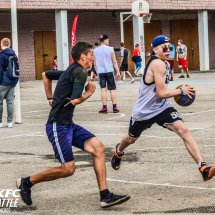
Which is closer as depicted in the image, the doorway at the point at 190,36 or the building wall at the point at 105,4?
the building wall at the point at 105,4

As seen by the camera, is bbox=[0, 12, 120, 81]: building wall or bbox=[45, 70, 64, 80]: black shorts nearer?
bbox=[45, 70, 64, 80]: black shorts

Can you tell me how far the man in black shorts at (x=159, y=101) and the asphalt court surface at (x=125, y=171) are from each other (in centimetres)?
59

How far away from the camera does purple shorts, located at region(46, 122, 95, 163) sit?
8.27 meters

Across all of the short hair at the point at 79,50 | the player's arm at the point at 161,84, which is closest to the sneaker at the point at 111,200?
the short hair at the point at 79,50

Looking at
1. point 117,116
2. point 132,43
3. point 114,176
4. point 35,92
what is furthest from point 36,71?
point 114,176

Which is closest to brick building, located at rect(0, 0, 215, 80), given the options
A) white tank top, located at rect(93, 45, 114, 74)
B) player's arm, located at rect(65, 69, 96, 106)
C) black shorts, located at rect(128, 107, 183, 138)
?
white tank top, located at rect(93, 45, 114, 74)

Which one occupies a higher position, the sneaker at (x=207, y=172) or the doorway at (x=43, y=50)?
the doorway at (x=43, y=50)

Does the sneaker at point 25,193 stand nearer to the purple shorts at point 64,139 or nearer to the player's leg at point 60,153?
the player's leg at point 60,153

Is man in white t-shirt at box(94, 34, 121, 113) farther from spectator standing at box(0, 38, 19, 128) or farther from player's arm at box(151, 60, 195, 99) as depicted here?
player's arm at box(151, 60, 195, 99)

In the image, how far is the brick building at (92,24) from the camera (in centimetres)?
4081

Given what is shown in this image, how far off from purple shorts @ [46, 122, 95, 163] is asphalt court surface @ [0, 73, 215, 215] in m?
0.52

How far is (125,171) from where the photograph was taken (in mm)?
10438

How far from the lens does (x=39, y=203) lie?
333 inches

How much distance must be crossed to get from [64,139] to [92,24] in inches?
1452
